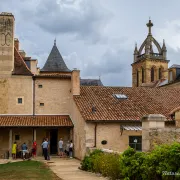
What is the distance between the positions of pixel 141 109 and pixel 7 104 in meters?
10.7

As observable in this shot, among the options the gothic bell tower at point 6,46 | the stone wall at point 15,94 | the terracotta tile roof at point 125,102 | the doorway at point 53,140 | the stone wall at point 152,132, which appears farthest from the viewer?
the gothic bell tower at point 6,46

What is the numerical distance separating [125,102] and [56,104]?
5927 millimetres

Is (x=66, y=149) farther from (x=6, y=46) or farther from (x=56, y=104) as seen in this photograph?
(x=6, y=46)

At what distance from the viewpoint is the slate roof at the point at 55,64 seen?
41.7m

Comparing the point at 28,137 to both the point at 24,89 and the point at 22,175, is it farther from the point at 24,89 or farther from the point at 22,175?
the point at 22,175

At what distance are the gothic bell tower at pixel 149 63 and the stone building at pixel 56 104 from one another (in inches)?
1884

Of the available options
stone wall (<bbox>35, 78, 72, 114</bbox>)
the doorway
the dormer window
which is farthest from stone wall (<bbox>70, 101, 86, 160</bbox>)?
the dormer window

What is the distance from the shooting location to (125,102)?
26.6m

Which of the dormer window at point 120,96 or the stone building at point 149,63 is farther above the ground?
the stone building at point 149,63

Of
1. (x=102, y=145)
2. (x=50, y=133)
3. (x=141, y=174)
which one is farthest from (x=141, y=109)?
(x=141, y=174)

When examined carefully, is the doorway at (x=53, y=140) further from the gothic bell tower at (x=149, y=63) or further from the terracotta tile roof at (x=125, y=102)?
the gothic bell tower at (x=149, y=63)

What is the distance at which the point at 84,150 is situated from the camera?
2339 centimetres

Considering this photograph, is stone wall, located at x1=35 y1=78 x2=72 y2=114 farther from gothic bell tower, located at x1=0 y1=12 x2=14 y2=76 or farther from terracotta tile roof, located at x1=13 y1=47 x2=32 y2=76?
gothic bell tower, located at x1=0 y1=12 x2=14 y2=76

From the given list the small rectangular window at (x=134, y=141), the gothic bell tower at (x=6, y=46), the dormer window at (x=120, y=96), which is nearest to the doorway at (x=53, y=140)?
the dormer window at (x=120, y=96)
